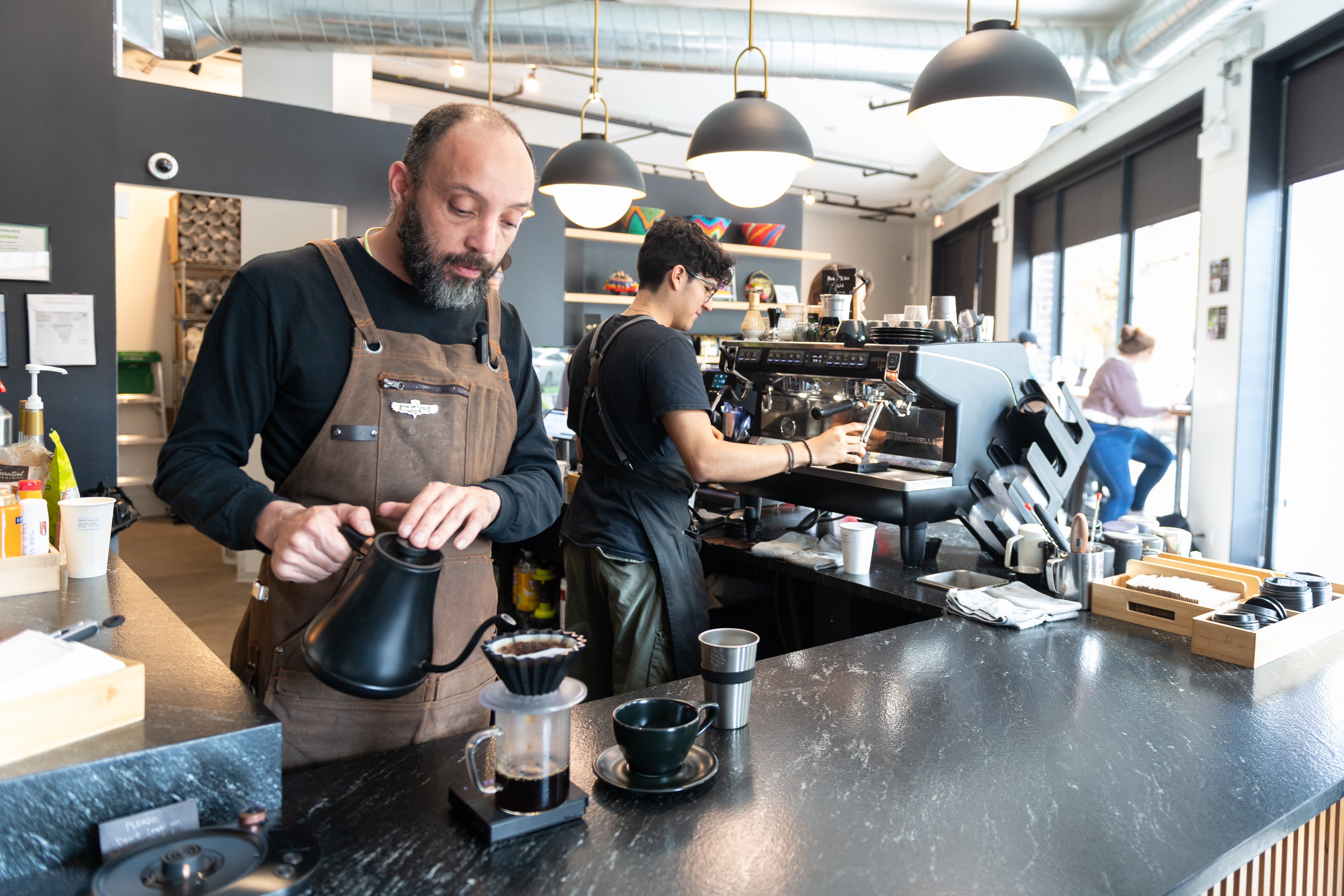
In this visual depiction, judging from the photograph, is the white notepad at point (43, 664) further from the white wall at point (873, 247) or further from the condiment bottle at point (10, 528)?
the white wall at point (873, 247)

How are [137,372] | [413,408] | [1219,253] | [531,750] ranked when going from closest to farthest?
1. [531,750]
2. [413,408]
3. [1219,253]
4. [137,372]

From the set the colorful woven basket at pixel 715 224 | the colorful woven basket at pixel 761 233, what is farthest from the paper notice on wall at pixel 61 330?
the colorful woven basket at pixel 761 233

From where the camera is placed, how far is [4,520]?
1700mm

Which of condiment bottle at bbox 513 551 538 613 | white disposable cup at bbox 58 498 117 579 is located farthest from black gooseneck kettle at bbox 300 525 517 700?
condiment bottle at bbox 513 551 538 613

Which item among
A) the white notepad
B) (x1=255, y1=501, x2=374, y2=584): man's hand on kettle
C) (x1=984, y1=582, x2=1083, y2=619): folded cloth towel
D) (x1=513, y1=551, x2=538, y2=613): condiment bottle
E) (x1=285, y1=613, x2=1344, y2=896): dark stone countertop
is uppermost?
(x1=255, y1=501, x2=374, y2=584): man's hand on kettle

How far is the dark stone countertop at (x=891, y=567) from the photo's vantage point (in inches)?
88.4

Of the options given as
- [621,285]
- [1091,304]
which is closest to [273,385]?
[621,285]

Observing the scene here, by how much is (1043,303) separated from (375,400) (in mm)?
9293

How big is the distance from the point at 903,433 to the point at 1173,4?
3636 mm

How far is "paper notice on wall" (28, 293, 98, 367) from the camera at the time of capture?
3.78m

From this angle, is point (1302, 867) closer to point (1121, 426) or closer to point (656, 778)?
point (656, 778)

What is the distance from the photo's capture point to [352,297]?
4.97 feet

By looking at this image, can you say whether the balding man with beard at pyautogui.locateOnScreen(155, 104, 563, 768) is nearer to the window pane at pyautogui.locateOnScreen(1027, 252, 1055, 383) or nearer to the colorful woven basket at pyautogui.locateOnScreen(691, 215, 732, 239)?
the colorful woven basket at pyautogui.locateOnScreen(691, 215, 732, 239)

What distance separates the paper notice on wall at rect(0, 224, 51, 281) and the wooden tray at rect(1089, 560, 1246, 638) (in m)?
3.99
